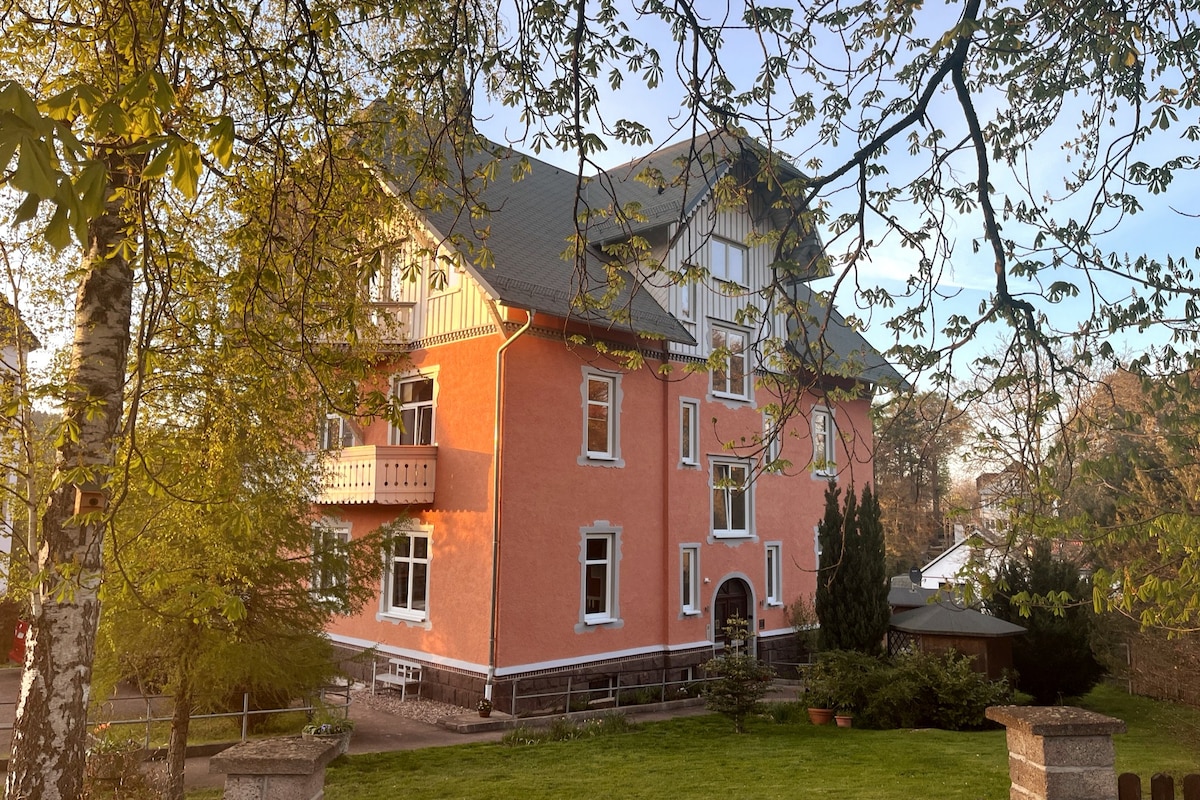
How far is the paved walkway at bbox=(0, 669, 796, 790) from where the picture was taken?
1236 cm

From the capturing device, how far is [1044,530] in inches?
209

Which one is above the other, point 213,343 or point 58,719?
point 213,343

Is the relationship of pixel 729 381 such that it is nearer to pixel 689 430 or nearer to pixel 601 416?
pixel 689 430

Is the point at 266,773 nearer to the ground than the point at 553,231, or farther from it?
nearer to the ground

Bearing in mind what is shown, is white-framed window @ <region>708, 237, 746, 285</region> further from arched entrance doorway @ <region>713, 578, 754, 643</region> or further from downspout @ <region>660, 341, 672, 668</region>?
arched entrance doorway @ <region>713, 578, 754, 643</region>

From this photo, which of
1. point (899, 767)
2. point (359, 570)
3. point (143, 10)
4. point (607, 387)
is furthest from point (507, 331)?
point (143, 10)

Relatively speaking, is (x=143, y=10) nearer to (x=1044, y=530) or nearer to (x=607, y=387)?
(x=1044, y=530)

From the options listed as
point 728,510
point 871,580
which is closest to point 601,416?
point 728,510

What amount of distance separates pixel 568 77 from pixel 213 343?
4240 millimetres

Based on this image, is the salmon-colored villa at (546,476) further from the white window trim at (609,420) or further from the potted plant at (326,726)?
the potted plant at (326,726)

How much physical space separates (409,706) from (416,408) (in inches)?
252

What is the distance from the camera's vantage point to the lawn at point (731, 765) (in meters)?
9.88

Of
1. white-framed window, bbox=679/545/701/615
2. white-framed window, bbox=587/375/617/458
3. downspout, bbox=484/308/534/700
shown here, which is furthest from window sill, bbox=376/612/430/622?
white-framed window, bbox=679/545/701/615

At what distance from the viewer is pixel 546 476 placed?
16766 millimetres
